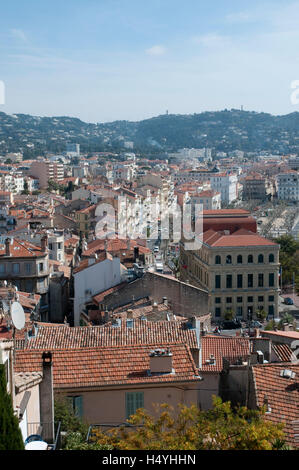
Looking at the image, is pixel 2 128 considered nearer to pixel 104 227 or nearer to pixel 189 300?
pixel 104 227

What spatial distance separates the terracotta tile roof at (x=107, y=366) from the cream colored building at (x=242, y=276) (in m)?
22.1

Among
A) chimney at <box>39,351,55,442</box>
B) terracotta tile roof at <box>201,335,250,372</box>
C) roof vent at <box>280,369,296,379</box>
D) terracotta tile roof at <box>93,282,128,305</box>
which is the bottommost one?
terracotta tile roof at <box>93,282,128,305</box>

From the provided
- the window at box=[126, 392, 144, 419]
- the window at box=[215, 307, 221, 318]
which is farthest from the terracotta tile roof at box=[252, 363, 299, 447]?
the window at box=[215, 307, 221, 318]

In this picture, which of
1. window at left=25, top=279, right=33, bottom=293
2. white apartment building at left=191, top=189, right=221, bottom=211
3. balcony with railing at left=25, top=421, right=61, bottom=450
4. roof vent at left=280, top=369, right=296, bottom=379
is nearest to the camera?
balcony with railing at left=25, top=421, right=61, bottom=450

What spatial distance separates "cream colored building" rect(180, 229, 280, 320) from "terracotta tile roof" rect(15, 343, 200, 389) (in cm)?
2209

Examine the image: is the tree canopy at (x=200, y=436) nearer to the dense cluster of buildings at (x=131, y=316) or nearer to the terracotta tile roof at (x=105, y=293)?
the dense cluster of buildings at (x=131, y=316)

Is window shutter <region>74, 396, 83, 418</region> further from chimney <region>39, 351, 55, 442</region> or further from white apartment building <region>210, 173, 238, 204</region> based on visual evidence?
white apartment building <region>210, 173, 238, 204</region>

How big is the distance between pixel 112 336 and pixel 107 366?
125 inches

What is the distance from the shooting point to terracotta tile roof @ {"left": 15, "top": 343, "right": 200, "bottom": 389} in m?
10.1

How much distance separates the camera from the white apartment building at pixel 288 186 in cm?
11156

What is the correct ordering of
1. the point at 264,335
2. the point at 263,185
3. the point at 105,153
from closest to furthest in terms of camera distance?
1. the point at 264,335
2. the point at 263,185
3. the point at 105,153

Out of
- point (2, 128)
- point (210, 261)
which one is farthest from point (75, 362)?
point (2, 128)
